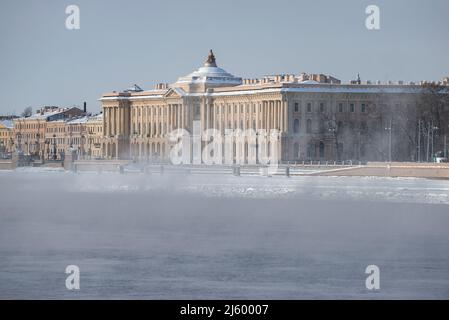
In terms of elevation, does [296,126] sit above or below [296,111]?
below

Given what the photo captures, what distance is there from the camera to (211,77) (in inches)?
5453

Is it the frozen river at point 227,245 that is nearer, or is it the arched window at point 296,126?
the frozen river at point 227,245

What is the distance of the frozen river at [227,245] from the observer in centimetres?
2892

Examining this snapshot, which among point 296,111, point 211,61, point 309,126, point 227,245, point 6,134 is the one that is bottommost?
point 227,245

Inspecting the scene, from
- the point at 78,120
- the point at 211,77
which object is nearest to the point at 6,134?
the point at 78,120

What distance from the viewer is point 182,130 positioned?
138250mm

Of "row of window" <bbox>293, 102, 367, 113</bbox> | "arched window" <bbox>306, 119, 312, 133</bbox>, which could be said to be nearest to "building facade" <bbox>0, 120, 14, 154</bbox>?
"row of window" <bbox>293, 102, 367, 113</bbox>

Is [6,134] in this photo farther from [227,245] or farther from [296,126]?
[227,245]

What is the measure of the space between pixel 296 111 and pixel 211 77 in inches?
805

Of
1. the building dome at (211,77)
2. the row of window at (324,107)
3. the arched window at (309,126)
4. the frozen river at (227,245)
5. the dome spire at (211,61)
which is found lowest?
the frozen river at (227,245)

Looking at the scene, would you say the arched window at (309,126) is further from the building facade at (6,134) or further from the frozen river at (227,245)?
the building facade at (6,134)

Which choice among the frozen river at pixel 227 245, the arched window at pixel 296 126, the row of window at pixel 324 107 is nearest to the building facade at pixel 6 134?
the arched window at pixel 296 126

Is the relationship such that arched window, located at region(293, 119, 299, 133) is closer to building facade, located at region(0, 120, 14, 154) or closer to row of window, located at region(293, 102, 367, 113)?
row of window, located at region(293, 102, 367, 113)

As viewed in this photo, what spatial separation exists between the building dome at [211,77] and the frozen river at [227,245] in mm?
76915
